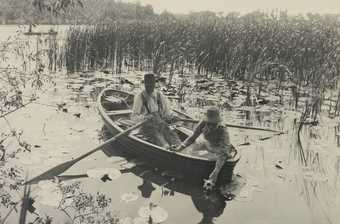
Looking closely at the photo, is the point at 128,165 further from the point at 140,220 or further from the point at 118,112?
the point at 118,112

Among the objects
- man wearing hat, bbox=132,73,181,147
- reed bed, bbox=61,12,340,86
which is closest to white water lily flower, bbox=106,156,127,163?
man wearing hat, bbox=132,73,181,147

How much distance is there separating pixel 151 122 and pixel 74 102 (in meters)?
3.27

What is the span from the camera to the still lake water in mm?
4398

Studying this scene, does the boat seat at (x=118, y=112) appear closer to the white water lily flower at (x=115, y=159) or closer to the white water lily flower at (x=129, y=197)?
the white water lily flower at (x=115, y=159)

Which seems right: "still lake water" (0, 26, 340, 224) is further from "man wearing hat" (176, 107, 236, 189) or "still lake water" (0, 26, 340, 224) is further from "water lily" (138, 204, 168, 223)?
"man wearing hat" (176, 107, 236, 189)

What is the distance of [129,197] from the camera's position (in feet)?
14.9

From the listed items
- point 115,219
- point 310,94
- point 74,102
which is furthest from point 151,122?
point 310,94

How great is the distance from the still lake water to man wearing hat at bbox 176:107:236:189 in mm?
388

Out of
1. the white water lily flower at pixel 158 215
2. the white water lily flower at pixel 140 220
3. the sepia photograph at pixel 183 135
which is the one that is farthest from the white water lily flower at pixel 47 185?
the white water lily flower at pixel 158 215

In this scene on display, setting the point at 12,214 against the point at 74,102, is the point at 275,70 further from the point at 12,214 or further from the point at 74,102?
the point at 12,214

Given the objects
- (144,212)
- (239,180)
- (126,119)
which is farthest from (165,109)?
(144,212)

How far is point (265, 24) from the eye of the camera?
12.0 meters

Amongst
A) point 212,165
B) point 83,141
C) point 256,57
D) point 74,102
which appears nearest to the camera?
point 212,165

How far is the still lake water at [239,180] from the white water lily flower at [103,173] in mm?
63
